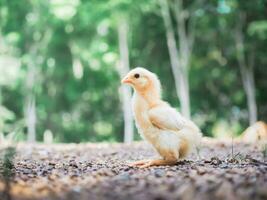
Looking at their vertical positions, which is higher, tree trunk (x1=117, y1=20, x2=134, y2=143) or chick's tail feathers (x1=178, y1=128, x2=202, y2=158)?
tree trunk (x1=117, y1=20, x2=134, y2=143)

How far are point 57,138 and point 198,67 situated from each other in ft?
→ 26.3

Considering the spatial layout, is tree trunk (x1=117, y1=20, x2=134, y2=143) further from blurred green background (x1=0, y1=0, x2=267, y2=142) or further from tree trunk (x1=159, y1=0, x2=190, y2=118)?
→ tree trunk (x1=159, y1=0, x2=190, y2=118)

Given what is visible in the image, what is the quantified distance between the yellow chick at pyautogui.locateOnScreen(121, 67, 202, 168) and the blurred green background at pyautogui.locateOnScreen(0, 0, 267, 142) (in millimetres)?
12289

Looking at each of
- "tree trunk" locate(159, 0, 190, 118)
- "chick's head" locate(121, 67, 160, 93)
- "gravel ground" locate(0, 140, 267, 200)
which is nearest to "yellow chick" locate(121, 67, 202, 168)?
"chick's head" locate(121, 67, 160, 93)

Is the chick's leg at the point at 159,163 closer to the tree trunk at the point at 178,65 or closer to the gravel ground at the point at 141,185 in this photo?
the gravel ground at the point at 141,185

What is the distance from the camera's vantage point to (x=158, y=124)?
562 centimetres

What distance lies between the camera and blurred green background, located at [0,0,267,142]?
20453 mm

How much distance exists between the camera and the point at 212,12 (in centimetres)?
2102

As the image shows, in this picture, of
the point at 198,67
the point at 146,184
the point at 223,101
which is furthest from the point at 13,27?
the point at 146,184

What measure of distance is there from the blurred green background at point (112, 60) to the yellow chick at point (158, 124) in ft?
40.3

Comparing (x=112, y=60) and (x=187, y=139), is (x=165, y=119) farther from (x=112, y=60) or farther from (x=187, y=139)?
(x=112, y=60)

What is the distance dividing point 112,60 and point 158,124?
15.5 meters

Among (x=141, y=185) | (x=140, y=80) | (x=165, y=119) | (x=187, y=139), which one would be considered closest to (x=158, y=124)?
(x=165, y=119)

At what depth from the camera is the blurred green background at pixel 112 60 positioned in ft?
67.1
